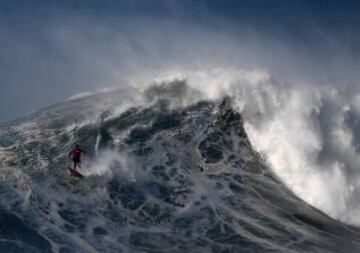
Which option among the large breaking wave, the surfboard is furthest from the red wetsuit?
the large breaking wave

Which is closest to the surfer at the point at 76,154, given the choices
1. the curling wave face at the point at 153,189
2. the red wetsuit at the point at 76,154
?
the red wetsuit at the point at 76,154

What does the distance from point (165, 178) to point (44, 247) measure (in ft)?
22.1

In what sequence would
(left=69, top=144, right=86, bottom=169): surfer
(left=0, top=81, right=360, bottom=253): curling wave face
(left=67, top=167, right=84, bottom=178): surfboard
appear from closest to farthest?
(left=0, top=81, right=360, bottom=253): curling wave face → (left=69, top=144, right=86, bottom=169): surfer → (left=67, top=167, right=84, bottom=178): surfboard

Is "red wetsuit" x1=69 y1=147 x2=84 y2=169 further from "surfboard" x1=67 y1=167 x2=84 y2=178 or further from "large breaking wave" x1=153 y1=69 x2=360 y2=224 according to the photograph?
"large breaking wave" x1=153 y1=69 x2=360 y2=224

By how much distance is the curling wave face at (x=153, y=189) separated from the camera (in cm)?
1753

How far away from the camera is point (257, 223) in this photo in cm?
1884

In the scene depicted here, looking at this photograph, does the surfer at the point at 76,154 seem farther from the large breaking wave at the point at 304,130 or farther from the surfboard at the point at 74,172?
the large breaking wave at the point at 304,130

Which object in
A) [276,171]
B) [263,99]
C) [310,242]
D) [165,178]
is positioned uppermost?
[263,99]

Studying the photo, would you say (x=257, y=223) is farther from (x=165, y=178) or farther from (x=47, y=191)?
(x=47, y=191)

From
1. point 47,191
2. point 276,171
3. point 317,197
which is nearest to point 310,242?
point 317,197

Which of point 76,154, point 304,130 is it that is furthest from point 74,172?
point 304,130

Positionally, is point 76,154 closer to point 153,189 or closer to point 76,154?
point 76,154

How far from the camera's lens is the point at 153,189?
831 inches

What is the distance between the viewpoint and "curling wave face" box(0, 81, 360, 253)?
17531 millimetres
